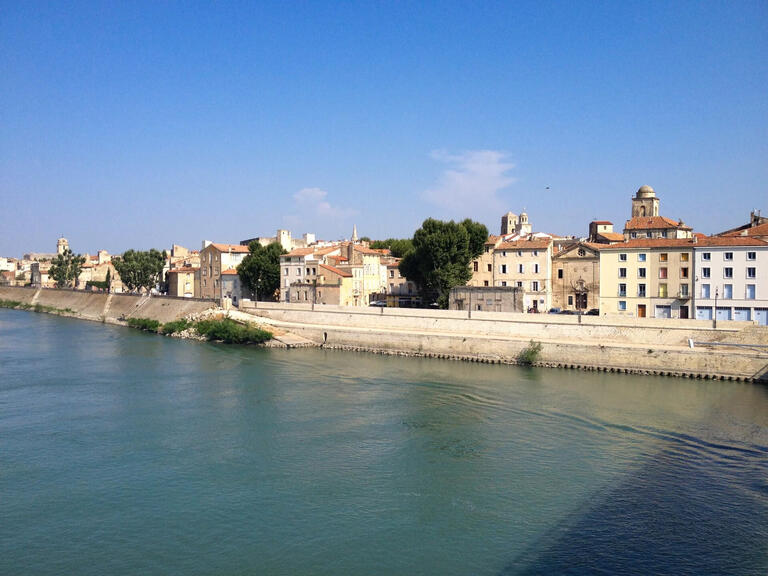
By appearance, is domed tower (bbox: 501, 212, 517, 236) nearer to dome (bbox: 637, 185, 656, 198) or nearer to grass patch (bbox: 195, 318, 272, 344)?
dome (bbox: 637, 185, 656, 198)

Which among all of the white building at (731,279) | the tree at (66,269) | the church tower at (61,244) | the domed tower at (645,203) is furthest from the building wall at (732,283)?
the church tower at (61,244)

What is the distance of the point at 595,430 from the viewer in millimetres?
19094

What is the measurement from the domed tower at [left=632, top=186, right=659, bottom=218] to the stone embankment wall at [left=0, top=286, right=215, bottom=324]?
1334 inches

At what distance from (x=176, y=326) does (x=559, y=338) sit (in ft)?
85.5

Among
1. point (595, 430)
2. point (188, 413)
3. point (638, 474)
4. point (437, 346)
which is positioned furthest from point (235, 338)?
point (638, 474)

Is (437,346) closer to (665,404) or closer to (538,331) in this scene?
(538,331)

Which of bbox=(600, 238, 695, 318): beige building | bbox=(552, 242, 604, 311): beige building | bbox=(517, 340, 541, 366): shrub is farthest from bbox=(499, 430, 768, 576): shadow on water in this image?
bbox=(552, 242, 604, 311): beige building

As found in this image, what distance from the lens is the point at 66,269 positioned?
7194 cm

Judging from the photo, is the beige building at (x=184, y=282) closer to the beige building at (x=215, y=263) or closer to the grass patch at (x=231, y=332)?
the beige building at (x=215, y=263)

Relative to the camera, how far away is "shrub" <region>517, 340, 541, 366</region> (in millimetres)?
30250

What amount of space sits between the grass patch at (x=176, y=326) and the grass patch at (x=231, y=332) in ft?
6.76

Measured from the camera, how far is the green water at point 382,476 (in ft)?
39.2

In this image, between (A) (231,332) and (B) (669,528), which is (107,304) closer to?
(A) (231,332)

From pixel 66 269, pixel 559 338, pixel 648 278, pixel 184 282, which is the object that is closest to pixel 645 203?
pixel 648 278
